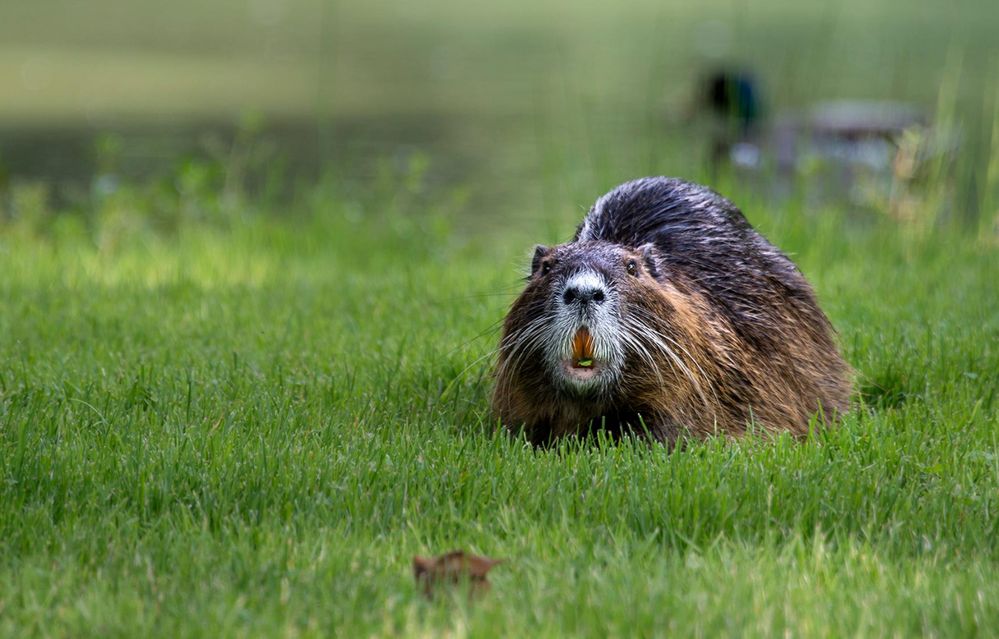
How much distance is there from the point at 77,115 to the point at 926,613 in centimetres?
1367

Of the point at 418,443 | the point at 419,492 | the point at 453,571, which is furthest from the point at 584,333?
the point at 453,571

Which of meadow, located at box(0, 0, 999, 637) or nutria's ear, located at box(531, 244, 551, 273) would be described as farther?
nutria's ear, located at box(531, 244, 551, 273)

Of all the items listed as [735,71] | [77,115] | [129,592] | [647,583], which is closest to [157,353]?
[129,592]

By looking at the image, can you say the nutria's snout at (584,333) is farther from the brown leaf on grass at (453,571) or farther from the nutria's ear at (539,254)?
the brown leaf on grass at (453,571)

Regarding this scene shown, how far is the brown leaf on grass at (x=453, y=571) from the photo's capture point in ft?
9.05

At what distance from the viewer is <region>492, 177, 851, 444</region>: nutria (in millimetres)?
3879

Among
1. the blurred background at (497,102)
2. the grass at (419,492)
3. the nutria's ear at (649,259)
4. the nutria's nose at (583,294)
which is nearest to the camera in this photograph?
the grass at (419,492)

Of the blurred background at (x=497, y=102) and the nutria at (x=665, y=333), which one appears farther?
the blurred background at (x=497, y=102)

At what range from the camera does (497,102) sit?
17.0m

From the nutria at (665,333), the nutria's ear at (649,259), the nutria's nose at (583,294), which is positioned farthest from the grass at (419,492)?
the nutria's ear at (649,259)

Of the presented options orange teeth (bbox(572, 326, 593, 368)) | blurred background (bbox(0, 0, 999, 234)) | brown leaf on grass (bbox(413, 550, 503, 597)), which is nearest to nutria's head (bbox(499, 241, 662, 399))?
orange teeth (bbox(572, 326, 593, 368))

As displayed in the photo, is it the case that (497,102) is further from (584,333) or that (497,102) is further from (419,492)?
(419,492)

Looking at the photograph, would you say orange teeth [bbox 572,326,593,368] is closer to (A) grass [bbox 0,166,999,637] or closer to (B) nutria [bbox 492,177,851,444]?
(B) nutria [bbox 492,177,851,444]

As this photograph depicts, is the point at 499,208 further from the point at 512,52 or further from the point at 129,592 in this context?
the point at 512,52
